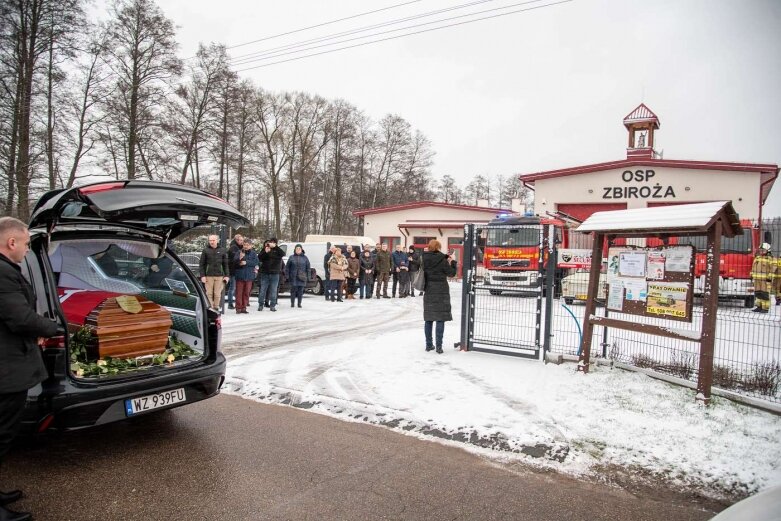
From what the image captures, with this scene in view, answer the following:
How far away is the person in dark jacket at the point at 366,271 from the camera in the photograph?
631 inches

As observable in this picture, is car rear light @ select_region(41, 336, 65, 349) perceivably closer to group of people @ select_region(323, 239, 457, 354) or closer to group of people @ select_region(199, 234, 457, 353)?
group of people @ select_region(199, 234, 457, 353)

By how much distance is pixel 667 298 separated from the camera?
18.1 feet

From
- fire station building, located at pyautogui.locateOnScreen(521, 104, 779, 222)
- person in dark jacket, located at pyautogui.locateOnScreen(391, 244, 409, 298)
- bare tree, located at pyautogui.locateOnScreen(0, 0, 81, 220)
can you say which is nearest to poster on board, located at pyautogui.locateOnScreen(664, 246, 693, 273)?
person in dark jacket, located at pyautogui.locateOnScreen(391, 244, 409, 298)

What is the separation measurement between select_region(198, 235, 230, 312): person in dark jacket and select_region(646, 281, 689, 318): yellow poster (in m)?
8.50

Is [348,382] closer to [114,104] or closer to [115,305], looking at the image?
[115,305]

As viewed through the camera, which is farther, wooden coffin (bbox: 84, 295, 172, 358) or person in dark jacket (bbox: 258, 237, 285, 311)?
person in dark jacket (bbox: 258, 237, 285, 311)

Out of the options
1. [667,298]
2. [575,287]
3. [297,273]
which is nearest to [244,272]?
[297,273]

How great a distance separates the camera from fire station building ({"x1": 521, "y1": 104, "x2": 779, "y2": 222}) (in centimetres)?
1959

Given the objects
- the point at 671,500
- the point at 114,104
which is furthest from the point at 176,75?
the point at 671,500

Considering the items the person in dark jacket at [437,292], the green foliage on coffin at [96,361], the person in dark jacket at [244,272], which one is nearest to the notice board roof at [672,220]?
the person in dark jacket at [437,292]

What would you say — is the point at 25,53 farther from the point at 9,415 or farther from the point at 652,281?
the point at 652,281

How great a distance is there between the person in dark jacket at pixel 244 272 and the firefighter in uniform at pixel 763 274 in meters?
12.4

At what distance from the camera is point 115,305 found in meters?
4.05

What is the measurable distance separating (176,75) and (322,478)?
2614cm
